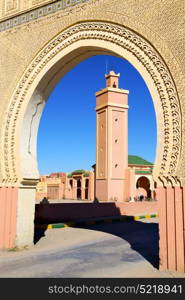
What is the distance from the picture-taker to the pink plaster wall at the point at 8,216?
6109mm

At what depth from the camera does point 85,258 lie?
557 cm

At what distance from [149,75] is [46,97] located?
9.08ft

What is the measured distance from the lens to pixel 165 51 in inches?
181

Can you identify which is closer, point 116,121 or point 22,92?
point 22,92

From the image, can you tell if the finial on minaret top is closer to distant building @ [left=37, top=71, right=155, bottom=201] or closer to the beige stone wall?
distant building @ [left=37, top=71, right=155, bottom=201]

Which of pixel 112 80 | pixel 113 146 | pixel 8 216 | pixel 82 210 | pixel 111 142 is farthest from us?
pixel 112 80

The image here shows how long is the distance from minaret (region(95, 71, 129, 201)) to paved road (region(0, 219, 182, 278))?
1420 centimetres

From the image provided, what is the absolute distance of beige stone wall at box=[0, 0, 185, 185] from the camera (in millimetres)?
4500

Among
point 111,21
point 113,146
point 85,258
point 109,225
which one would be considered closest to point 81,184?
point 113,146

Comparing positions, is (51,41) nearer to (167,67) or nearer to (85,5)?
(85,5)

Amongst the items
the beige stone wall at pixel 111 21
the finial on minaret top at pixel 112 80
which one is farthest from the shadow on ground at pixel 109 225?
the finial on minaret top at pixel 112 80

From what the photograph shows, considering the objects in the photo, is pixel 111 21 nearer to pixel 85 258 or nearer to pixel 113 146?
pixel 85 258

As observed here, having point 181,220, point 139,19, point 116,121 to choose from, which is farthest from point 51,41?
point 116,121

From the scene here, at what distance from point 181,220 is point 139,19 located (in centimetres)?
328
